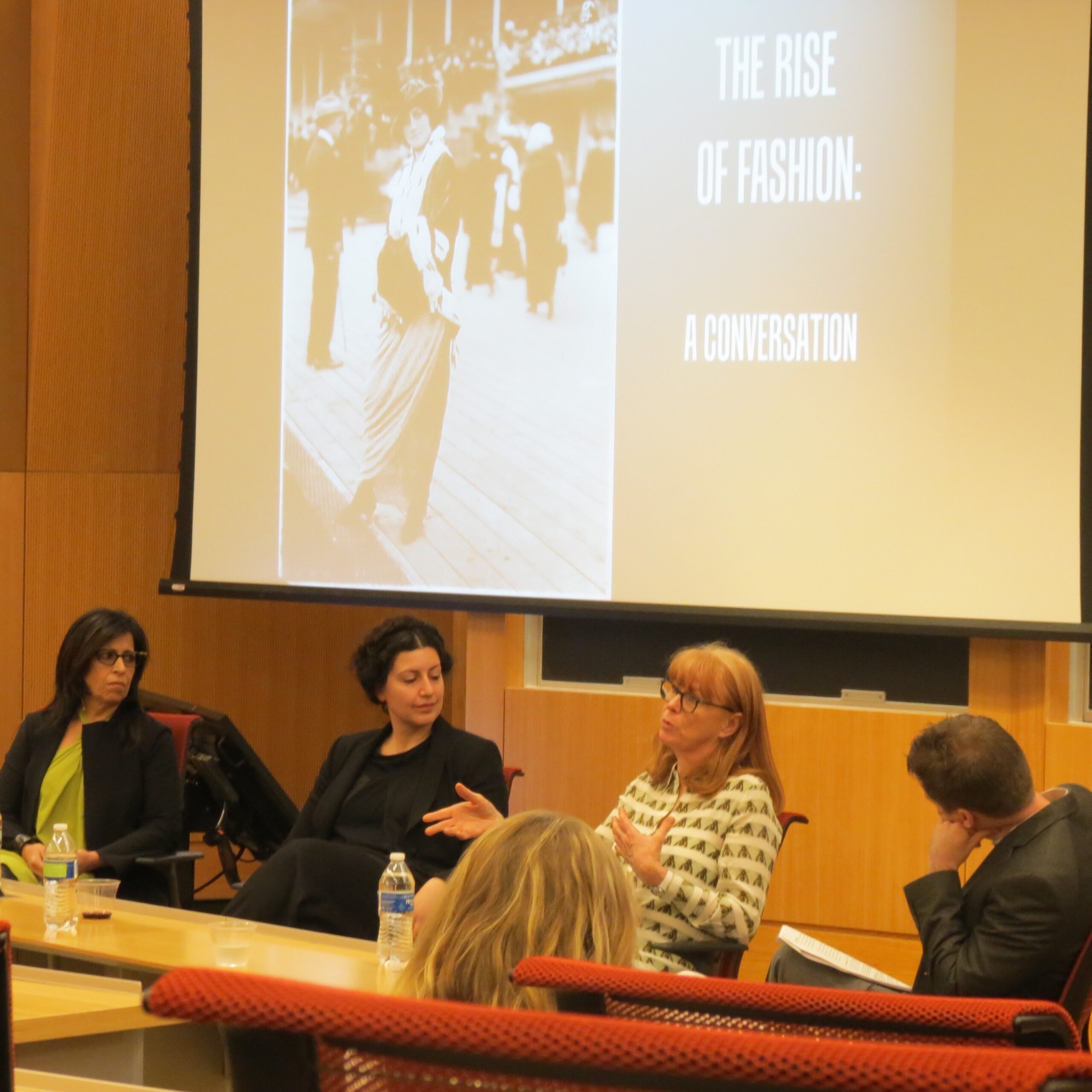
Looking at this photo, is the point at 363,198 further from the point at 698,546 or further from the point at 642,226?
Result: the point at 698,546

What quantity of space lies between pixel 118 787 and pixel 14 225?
2.57 m

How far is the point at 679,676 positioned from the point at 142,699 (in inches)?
88.3

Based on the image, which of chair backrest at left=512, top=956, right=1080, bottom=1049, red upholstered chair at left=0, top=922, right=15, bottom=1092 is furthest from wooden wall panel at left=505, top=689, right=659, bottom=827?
red upholstered chair at left=0, top=922, right=15, bottom=1092

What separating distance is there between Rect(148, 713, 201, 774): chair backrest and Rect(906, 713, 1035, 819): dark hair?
2.36 meters

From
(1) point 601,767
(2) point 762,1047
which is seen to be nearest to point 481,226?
(1) point 601,767

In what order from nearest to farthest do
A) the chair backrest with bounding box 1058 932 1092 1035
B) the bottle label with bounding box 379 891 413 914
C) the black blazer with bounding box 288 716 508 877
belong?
the chair backrest with bounding box 1058 932 1092 1035, the bottle label with bounding box 379 891 413 914, the black blazer with bounding box 288 716 508 877

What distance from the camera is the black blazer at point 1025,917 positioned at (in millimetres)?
2203

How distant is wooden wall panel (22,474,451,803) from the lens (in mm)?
5242

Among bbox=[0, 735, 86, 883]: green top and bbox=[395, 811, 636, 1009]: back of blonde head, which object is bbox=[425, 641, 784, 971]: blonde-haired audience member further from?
bbox=[395, 811, 636, 1009]: back of blonde head

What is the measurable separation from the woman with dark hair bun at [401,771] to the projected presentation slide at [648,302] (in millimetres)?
934

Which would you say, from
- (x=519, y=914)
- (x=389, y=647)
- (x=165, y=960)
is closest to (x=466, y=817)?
(x=389, y=647)

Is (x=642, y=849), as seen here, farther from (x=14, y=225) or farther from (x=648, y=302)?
(x=14, y=225)

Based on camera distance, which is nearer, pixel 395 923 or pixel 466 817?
pixel 395 923

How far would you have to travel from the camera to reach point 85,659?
12.1ft
